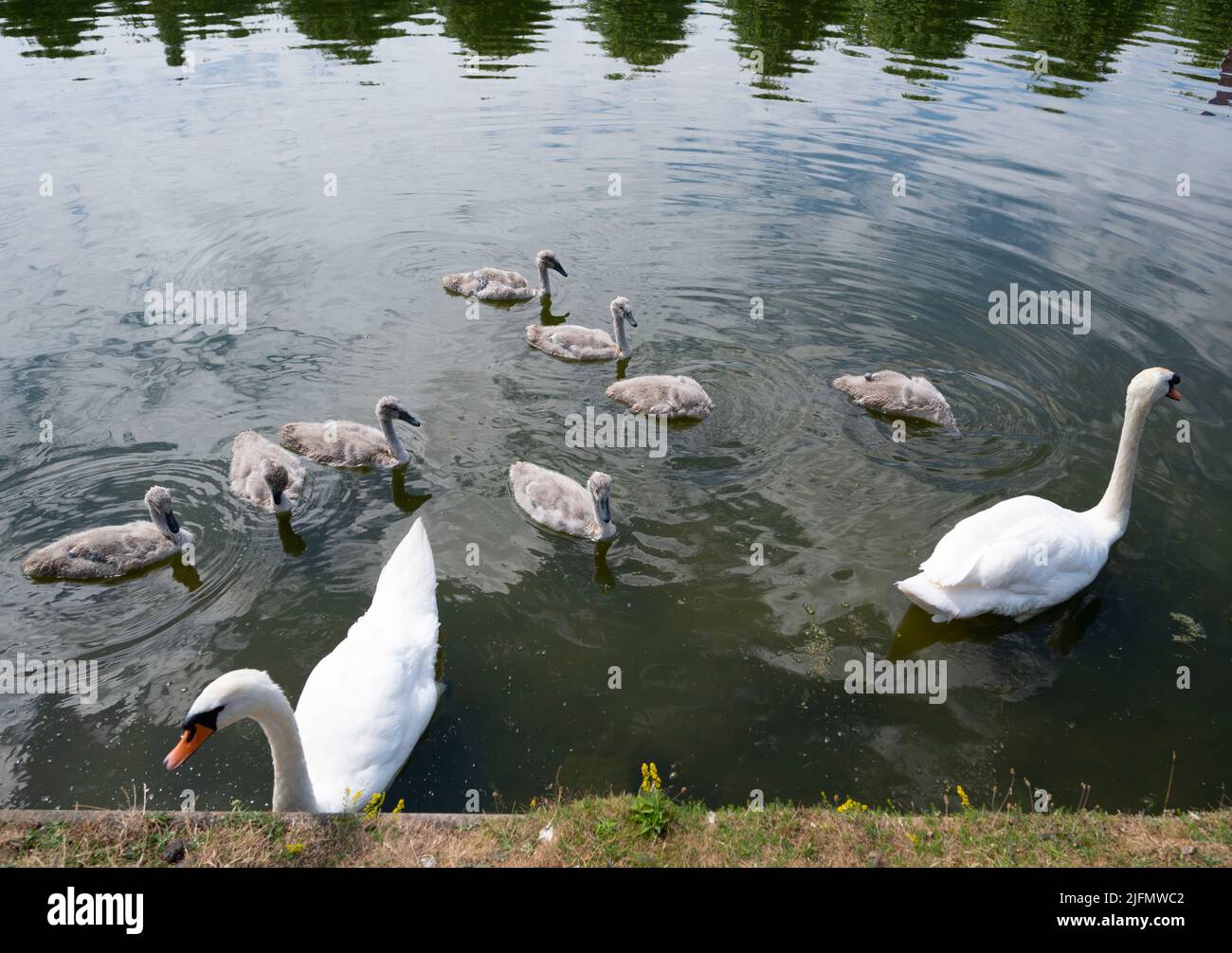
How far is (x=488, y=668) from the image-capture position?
24.8 feet

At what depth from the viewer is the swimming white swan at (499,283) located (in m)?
14.0

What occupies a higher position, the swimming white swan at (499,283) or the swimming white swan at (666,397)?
the swimming white swan at (499,283)

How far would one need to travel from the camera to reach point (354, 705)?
6.59 meters

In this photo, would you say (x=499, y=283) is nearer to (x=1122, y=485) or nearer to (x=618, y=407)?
(x=618, y=407)

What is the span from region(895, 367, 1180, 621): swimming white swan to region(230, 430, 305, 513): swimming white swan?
21.1 feet

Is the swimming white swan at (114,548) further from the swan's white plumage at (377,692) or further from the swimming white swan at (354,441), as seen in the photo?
the swan's white plumage at (377,692)

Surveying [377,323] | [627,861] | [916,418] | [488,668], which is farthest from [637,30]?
[627,861]

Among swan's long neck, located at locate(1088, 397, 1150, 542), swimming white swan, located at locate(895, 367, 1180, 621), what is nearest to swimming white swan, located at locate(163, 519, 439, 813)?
swimming white swan, located at locate(895, 367, 1180, 621)

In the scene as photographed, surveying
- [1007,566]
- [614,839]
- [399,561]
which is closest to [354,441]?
[399,561]

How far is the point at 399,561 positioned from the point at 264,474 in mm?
2597

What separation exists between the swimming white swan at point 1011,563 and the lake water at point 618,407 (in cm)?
36

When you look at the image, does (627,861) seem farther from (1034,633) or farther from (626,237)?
(626,237)

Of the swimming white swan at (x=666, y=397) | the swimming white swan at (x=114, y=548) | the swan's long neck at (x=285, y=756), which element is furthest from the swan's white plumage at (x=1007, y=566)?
the swimming white swan at (x=114, y=548)
